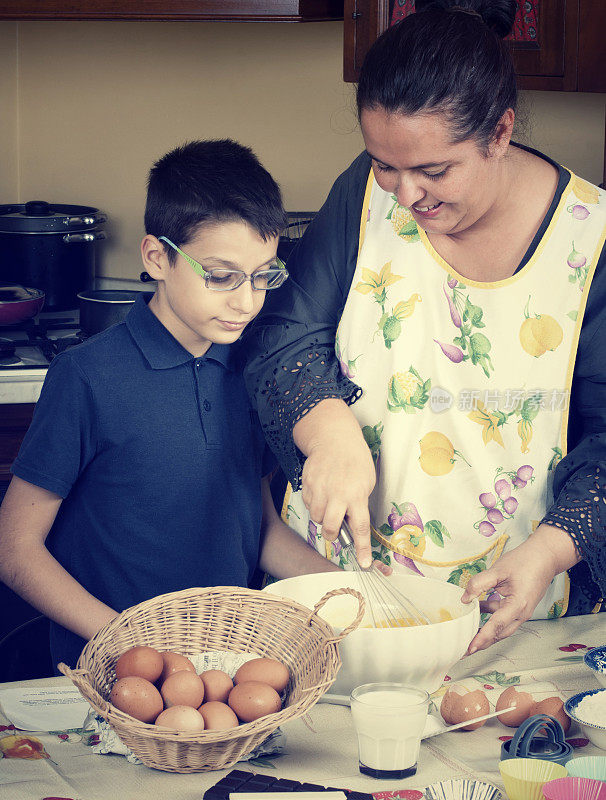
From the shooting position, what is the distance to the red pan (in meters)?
2.36

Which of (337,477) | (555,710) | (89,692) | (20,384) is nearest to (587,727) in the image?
(555,710)

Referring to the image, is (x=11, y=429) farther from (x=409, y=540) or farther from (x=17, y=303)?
(x=409, y=540)

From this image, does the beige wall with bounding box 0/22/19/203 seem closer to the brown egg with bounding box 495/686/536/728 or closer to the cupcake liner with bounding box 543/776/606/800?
the brown egg with bounding box 495/686/536/728

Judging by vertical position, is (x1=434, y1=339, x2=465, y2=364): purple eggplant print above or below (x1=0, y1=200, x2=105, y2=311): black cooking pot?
below

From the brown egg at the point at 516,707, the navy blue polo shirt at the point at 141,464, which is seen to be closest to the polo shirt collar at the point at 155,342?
the navy blue polo shirt at the point at 141,464

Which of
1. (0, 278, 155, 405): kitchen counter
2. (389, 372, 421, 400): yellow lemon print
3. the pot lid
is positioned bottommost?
(0, 278, 155, 405): kitchen counter

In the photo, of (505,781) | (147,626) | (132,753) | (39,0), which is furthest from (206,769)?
(39,0)

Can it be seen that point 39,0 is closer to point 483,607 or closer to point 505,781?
point 483,607

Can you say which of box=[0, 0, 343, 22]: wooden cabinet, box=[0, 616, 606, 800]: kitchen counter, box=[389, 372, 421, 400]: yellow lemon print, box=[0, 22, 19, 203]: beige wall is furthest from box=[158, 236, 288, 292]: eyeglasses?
box=[0, 22, 19, 203]: beige wall

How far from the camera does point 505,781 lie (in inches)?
36.9

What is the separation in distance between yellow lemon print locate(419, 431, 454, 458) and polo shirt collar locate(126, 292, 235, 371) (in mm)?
332

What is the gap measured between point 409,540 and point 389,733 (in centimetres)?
49

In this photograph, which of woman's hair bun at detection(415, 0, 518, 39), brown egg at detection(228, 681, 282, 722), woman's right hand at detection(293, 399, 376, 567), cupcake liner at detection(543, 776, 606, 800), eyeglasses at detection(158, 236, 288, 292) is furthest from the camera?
eyeglasses at detection(158, 236, 288, 292)

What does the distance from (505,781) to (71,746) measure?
437 millimetres
